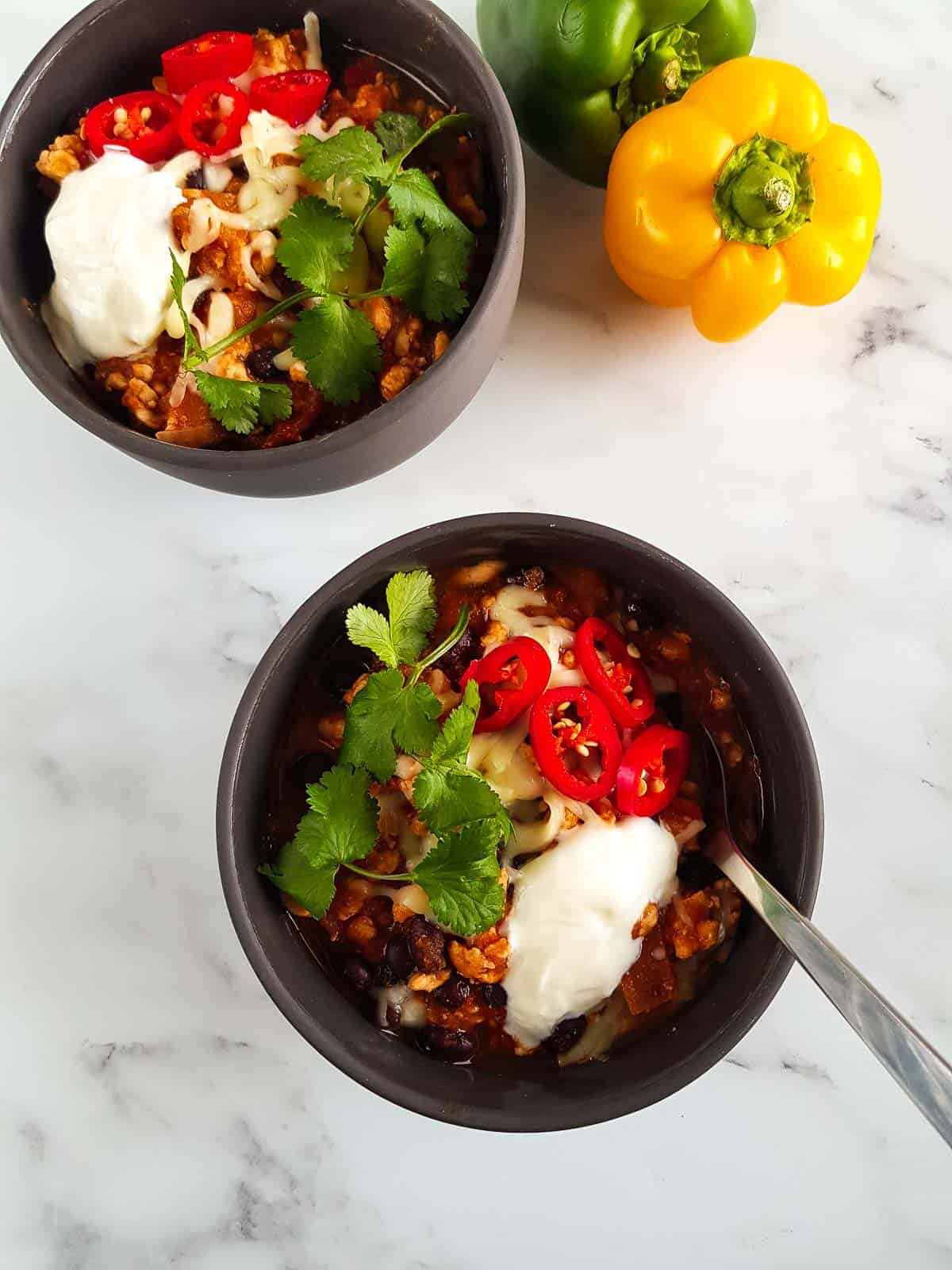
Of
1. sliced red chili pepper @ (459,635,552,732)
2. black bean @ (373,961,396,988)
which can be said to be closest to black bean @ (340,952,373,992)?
black bean @ (373,961,396,988)

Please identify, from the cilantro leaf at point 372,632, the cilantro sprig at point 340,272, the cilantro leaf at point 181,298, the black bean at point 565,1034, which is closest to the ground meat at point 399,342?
the cilantro sprig at point 340,272

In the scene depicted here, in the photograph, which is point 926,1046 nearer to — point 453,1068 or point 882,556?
point 453,1068

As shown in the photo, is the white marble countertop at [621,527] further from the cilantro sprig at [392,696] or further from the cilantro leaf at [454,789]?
the cilantro leaf at [454,789]

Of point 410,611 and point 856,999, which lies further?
point 410,611

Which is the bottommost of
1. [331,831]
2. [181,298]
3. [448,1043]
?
[448,1043]

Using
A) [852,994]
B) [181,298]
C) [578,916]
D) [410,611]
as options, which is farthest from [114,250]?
[852,994]

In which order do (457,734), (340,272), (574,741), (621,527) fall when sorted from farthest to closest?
(621,527)
(340,272)
(574,741)
(457,734)

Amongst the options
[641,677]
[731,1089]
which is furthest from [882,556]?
[731,1089]

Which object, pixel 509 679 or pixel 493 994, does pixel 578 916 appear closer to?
pixel 493 994
